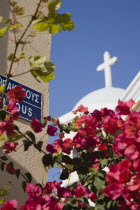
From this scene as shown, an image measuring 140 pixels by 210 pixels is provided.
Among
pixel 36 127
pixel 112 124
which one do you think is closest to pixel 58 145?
pixel 36 127

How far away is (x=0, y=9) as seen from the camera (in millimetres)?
3695

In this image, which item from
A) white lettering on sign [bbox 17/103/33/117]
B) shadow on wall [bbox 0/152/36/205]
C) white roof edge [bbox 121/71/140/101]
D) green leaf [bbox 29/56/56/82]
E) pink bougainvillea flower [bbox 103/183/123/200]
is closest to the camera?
pink bougainvillea flower [bbox 103/183/123/200]

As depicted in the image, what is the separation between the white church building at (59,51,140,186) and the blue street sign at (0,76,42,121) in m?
4.10

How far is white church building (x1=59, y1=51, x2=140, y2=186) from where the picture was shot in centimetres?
738

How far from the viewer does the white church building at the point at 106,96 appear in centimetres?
738

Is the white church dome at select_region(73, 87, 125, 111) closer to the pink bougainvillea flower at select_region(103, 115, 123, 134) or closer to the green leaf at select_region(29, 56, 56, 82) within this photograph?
the pink bougainvillea flower at select_region(103, 115, 123, 134)

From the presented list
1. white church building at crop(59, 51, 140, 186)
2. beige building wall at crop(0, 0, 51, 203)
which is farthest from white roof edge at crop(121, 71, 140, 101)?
beige building wall at crop(0, 0, 51, 203)

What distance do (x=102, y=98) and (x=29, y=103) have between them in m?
7.33

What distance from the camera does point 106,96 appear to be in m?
10.7

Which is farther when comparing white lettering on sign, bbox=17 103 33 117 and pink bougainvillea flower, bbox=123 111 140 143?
white lettering on sign, bbox=17 103 33 117

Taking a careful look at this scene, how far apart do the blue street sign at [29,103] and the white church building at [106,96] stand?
4.10m

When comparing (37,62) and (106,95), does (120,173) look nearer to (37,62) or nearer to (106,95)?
(37,62)

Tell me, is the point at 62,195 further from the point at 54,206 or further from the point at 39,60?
the point at 39,60

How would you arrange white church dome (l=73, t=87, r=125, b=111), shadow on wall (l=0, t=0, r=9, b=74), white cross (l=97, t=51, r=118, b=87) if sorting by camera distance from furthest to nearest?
white cross (l=97, t=51, r=118, b=87), white church dome (l=73, t=87, r=125, b=111), shadow on wall (l=0, t=0, r=9, b=74)
